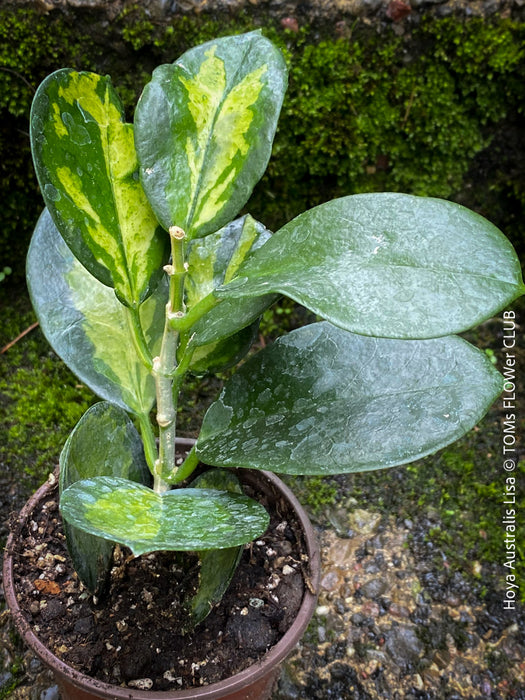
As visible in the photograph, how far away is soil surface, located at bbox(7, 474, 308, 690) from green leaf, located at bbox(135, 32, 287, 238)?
512 millimetres

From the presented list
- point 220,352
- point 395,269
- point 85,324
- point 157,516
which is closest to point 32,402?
point 85,324

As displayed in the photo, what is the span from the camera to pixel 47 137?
62 centimetres

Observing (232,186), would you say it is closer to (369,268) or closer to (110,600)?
(369,268)

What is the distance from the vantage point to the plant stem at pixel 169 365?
66 cm

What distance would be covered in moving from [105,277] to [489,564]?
1.02 m

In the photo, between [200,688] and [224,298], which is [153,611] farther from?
[224,298]

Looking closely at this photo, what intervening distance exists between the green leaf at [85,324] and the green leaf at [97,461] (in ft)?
0.11

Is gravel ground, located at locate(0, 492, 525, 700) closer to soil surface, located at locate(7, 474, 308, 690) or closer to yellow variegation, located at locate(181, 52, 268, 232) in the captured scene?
soil surface, located at locate(7, 474, 308, 690)

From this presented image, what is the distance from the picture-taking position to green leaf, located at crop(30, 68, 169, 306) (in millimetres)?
622

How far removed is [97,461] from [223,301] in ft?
0.88

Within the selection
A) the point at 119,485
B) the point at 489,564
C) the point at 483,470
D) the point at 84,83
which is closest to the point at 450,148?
the point at 483,470

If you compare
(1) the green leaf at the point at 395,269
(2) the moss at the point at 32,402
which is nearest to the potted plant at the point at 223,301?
(1) the green leaf at the point at 395,269

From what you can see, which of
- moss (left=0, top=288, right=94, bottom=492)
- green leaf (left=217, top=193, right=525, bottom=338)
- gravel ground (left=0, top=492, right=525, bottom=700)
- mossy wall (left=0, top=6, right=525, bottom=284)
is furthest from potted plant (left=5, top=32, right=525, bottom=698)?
mossy wall (left=0, top=6, right=525, bottom=284)

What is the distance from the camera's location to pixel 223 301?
2.17ft
